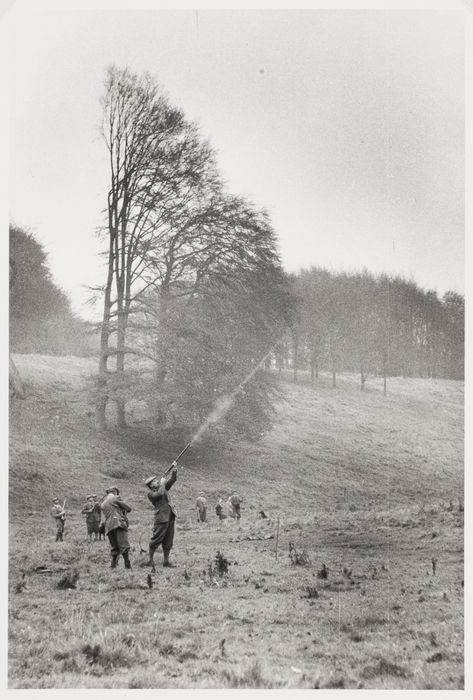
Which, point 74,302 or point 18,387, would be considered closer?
point 18,387

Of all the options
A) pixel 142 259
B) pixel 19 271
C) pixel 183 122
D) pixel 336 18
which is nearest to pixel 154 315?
pixel 142 259

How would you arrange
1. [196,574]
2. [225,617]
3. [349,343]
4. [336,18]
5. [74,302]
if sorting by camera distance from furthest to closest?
[349,343] → [74,302] → [336,18] → [196,574] → [225,617]

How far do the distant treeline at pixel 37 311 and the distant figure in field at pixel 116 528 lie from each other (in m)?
3.23

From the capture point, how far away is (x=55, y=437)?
10047 millimetres

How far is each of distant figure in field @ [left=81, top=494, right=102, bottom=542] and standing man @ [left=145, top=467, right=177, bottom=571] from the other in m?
1.24

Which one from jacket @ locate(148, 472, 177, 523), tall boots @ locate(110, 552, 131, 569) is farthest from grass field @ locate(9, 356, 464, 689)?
jacket @ locate(148, 472, 177, 523)

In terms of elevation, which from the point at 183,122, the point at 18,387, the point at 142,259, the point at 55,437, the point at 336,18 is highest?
the point at 336,18

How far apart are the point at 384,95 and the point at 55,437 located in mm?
8040

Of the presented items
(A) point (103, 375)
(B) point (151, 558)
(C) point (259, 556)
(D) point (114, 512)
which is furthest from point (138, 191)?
(C) point (259, 556)

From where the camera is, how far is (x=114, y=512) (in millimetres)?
8281

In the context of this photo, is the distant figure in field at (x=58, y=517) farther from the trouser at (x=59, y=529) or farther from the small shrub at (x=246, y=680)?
the small shrub at (x=246, y=680)

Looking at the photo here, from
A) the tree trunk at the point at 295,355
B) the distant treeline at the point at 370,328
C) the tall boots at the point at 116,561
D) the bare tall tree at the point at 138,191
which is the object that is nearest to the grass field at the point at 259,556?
the tall boots at the point at 116,561

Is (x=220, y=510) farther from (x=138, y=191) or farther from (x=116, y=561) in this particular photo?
(x=138, y=191)
